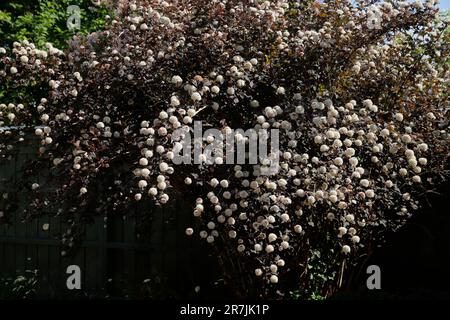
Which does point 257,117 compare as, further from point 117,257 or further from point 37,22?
point 37,22

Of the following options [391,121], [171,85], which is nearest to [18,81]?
[171,85]

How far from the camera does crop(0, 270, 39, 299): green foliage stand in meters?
5.72

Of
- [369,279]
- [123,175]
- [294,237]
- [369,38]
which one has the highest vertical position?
[369,38]

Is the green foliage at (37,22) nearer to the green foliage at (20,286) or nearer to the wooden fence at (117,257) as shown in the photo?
the wooden fence at (117,257)

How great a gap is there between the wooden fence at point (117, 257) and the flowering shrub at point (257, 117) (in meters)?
0.72

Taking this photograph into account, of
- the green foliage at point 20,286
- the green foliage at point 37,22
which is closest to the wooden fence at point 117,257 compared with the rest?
the green foliage at point 20,286

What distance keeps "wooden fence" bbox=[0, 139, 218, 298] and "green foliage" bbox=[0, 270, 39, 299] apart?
64 millimetres

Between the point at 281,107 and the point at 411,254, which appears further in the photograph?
the point at 411,254

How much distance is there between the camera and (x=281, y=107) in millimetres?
4176

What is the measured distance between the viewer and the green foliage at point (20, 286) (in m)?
5.72

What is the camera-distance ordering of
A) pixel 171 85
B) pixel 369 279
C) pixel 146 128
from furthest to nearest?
pixel 369 279, pixel 171 85, pixel 146 128

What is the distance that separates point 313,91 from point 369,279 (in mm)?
1648

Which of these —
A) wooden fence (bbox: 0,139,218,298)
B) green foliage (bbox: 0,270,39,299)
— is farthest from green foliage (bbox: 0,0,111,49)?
green foliage (bbox: 0,270,39,299)

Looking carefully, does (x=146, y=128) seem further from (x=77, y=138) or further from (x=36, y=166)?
(x=36, y=166)
